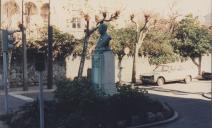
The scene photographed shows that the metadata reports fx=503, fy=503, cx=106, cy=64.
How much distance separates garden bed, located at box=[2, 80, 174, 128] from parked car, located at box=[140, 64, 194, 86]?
16.3 metres

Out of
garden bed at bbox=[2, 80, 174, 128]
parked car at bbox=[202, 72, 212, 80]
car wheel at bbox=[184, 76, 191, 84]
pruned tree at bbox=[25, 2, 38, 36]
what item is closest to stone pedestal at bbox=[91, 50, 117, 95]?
garden bed at bbox=[2, 80, 174, 128]

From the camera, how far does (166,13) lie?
46500 millimetres

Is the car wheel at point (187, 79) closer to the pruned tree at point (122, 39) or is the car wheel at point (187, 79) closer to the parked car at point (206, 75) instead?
the parked car at point (206, 75)

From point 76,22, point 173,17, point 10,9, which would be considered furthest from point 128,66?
point 10,9

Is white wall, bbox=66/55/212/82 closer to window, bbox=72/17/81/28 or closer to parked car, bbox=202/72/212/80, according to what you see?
parked car, bbox=202/72/212/80

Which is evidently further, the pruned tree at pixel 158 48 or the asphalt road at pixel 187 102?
the pruned tree at pixel 158 48

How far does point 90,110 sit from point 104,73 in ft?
7.17

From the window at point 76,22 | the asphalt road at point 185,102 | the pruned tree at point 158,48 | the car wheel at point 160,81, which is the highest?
the window at point 76,22

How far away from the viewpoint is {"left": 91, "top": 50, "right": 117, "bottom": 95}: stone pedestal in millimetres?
19281

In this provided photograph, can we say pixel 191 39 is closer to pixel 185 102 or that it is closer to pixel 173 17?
pixel 173 17

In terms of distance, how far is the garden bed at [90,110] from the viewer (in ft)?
55.7

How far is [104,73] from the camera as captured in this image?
19281 millimetres

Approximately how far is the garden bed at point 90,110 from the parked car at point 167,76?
1634 cm

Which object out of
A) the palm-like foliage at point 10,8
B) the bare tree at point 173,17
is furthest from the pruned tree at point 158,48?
the palm-like foliage at point 10,8
